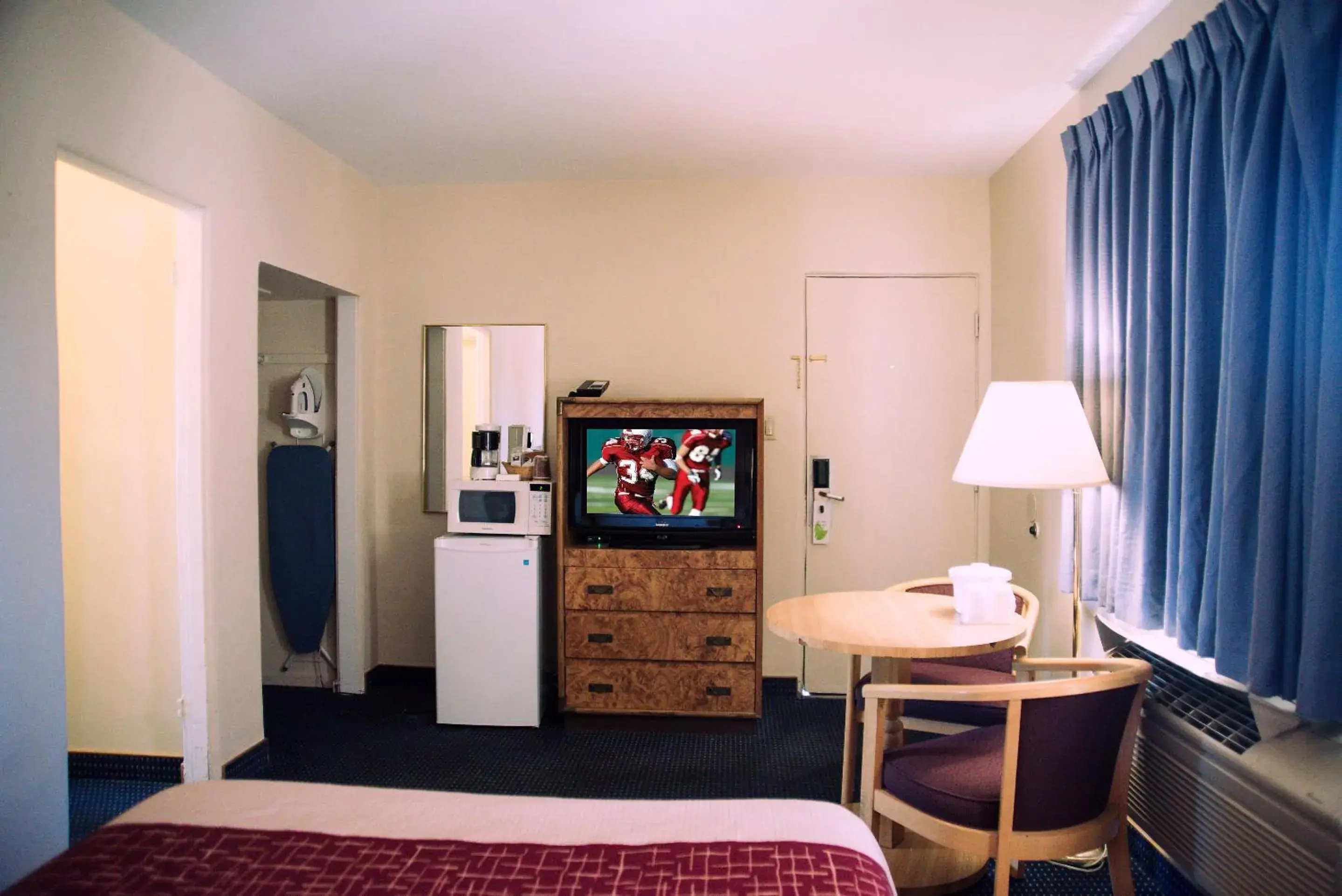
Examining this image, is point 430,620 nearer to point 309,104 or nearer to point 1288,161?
point 309,104

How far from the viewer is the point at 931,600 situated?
2.66 m

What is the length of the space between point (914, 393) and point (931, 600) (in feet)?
5.16

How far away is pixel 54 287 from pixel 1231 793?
3391 mm

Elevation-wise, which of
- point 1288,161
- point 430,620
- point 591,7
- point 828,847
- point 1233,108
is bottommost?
point 430,620

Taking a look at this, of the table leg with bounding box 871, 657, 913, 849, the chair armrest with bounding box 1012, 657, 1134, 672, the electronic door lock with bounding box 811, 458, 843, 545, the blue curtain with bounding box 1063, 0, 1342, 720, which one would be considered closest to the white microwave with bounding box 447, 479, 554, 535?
the electronic door lock with bounding box 811, 458, 843, 545

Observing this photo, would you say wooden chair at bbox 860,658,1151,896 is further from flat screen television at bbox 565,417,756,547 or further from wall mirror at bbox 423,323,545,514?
wall mirror at bbox 423,323,545,514

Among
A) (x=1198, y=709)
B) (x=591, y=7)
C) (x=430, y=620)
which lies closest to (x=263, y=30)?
(x=591, y=7)

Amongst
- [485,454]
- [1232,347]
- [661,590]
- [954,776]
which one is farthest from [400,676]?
[1232,347]

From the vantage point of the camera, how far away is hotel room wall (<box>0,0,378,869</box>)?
2016 mm

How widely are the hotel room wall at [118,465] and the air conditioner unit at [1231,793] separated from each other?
339 centimetres

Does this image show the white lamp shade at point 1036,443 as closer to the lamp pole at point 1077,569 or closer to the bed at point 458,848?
the lamp pole at point 1077,569

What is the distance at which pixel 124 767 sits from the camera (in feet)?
9.74

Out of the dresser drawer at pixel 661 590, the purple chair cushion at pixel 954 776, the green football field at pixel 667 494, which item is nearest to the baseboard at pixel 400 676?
the dresser drawer at pixel 661 590

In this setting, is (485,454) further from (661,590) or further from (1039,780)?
(1039,780)
